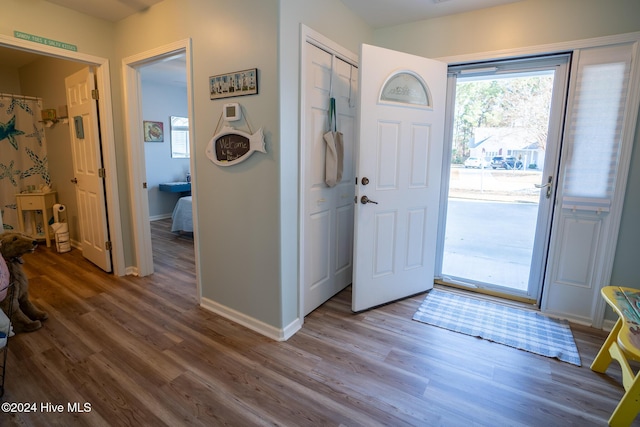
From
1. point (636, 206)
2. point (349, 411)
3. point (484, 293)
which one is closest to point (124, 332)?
point (349, 411)

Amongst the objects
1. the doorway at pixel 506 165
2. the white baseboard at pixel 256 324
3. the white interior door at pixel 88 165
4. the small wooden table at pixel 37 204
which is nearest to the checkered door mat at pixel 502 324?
the doorway at pixel 506 165

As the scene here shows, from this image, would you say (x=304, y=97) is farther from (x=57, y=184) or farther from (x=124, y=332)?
(x=57, y=184)

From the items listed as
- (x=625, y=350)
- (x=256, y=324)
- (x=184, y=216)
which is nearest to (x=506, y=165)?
(x=625, y=350)

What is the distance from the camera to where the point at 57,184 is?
4270mm

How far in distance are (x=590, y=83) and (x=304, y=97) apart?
2.02 m

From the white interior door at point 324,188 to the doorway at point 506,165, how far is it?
3.17 ft

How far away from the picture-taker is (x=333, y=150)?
244 centimetres

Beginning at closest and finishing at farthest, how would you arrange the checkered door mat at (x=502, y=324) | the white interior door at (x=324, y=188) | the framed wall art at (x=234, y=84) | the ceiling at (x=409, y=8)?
the framed wall art at (x=234, y=84) → the checkered door mat at (x=502, y=324) → the white interior door at (x=324, y=188) → the ceiling at (x=409, y=8)

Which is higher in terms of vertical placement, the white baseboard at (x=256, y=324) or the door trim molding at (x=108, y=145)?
the door trim molding at (x=108, y=145)

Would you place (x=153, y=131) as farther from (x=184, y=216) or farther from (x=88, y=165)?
(x=88, y=165)

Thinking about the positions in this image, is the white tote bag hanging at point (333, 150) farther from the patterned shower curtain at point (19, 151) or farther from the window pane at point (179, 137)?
the window pane at point (179, 137)

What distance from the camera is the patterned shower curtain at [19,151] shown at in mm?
4066

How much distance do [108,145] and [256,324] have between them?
2.22m

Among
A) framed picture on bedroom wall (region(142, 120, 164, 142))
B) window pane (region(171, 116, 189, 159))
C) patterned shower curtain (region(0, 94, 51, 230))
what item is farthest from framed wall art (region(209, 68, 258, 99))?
window pane (region(171, 116, 189, 159))
